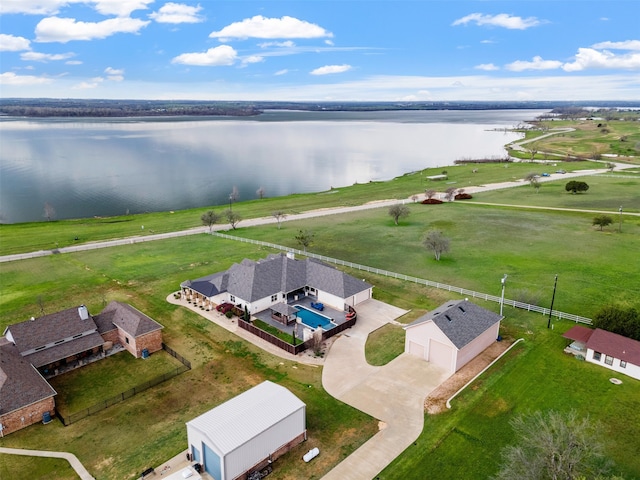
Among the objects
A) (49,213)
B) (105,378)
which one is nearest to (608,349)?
(105,378)

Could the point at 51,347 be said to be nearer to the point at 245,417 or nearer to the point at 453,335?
the point at 245,417

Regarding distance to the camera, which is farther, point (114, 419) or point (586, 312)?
point (586, 312)

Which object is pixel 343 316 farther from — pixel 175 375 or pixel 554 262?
pixel 554 262

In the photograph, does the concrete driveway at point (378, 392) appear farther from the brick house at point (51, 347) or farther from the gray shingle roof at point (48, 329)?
the gray shingle roof at point (48, 329)

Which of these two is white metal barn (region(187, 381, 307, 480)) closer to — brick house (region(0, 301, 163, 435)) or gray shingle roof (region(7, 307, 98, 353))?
brick house (region(0, 301, 163, 435))

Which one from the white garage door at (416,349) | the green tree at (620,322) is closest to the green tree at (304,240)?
the white garage door at (416,349)

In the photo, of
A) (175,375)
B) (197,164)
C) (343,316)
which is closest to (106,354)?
(175,375)
